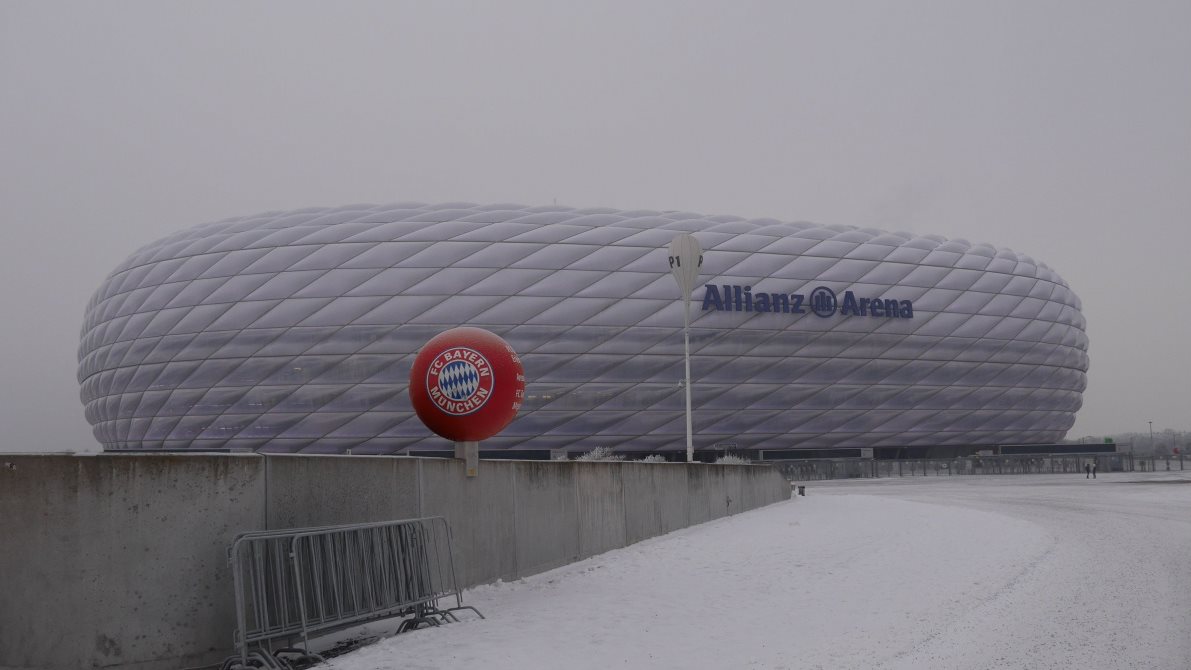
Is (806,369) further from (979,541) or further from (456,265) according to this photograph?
(979,541)

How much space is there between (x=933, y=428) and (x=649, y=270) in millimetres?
22926

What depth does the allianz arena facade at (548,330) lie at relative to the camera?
55875 millimetres

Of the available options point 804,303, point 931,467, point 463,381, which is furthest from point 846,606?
point 804,303

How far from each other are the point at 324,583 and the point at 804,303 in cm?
5573

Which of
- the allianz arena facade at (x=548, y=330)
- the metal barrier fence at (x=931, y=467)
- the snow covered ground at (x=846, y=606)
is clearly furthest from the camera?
the metal barrier fence at (x=931, y=467)

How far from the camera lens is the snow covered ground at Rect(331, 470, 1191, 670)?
8016mm

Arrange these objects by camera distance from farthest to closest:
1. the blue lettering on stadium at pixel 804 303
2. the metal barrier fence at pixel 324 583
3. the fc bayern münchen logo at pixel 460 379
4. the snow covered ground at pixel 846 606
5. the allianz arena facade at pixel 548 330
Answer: the blue lettering on stadium at pixel 804 303 < the allianz arena facade at pixel 548 330 < the fc bayern münchen logo at pixel 460 379 < the snow covered ground at pixel 846 606 < the metal barrier fence at pixel 324 583

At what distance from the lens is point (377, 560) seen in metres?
9.19

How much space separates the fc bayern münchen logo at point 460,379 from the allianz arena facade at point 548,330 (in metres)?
43.6

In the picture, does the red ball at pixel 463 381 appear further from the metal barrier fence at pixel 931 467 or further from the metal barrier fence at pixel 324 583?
the metal barrier fence at pixel 931 467

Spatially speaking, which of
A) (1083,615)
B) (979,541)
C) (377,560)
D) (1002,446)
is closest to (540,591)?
(377,560)

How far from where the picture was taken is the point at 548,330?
187 feet

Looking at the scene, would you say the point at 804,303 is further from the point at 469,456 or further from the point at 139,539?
the point at 139,539

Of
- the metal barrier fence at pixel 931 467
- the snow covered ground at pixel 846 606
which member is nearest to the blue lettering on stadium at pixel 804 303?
the metal barrier fence at pixel 931 467
